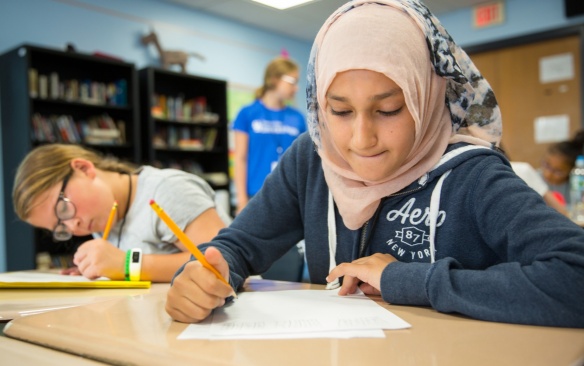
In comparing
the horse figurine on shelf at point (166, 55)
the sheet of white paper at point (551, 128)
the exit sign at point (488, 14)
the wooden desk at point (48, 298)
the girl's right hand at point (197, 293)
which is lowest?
the wooden desk at point (48, 298)

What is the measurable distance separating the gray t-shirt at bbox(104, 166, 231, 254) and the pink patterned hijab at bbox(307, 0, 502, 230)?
0.51 metres

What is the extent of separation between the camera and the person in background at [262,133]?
137 inches

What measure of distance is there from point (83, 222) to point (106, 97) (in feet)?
10.2

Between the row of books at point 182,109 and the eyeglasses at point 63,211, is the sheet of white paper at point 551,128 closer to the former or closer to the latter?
the row of books at point 182,109

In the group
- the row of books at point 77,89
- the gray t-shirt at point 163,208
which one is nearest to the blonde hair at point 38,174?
the gray t-shirt at point 163,208

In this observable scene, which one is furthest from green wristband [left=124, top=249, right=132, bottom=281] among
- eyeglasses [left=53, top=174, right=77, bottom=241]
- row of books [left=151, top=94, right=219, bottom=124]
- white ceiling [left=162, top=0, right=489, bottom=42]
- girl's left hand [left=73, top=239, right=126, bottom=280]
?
white ceiling [left=162, top=0, right=489, bottom=42]

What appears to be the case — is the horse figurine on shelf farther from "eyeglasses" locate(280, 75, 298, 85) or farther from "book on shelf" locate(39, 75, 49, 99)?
"eyeglasses" locate(280, 75, 298, 85)

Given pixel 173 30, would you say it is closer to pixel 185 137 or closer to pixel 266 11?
pixel 266 11

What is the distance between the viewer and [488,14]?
16.6 feet

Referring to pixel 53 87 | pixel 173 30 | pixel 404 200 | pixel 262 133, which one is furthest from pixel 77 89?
pixel 404 200

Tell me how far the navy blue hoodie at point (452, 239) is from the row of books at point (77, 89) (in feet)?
10.5

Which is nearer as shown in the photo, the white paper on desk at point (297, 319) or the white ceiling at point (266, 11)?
the white paper on desk at point (297, 319)

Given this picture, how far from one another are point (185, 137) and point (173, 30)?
3.40ft

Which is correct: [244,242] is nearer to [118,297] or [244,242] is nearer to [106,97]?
[118,297]
